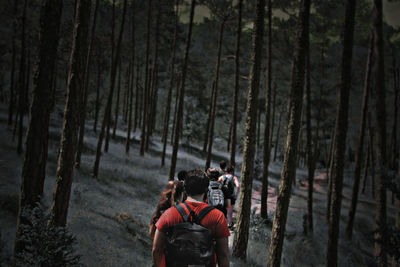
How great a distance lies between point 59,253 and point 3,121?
17.3 meters

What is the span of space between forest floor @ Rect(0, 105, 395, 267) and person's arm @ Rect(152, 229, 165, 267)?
203cm

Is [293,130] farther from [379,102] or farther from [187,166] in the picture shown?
[187,166]

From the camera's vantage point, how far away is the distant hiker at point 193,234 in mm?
2289

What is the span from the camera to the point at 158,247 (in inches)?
97.3

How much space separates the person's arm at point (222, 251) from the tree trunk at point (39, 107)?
12.2ft

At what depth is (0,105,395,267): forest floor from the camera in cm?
616

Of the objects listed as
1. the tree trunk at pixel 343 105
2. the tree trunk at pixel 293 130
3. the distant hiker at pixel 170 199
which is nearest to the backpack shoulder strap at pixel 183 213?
the distant hiker at pixel 170 199

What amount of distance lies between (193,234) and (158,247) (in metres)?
0.45

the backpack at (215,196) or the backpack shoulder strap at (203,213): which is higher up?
the backpack shoulder strap at (203,213)

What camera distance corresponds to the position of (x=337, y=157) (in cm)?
623

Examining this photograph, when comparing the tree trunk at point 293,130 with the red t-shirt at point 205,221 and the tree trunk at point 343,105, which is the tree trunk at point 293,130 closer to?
the tree trunk at point 343,105

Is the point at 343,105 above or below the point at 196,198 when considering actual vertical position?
above

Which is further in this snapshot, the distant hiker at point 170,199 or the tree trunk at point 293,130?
the tree trunk at point 293,130

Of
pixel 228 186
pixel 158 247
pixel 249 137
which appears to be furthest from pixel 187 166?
pixel 158 247
